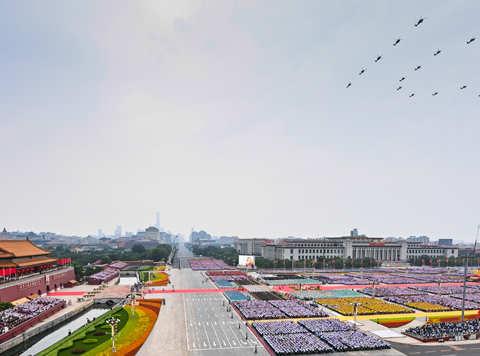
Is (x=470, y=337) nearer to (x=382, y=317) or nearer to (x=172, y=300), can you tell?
(x=382, y=317)

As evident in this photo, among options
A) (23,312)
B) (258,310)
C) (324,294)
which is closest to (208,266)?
(324,294)

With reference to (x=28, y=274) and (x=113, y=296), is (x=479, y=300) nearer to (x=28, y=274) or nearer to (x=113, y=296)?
(x=113, y=296)

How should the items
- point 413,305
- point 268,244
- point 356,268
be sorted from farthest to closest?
point 268,244
point 356,268
point 413,305

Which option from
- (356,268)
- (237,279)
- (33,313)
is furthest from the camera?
(356,268)

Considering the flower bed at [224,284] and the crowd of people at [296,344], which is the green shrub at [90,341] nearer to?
the crowd of people at [296,344]

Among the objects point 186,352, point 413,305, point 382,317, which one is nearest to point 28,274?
point 186,352

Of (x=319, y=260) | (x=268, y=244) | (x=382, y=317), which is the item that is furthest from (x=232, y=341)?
(x=268, y=244)

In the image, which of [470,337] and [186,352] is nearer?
[186,352]
